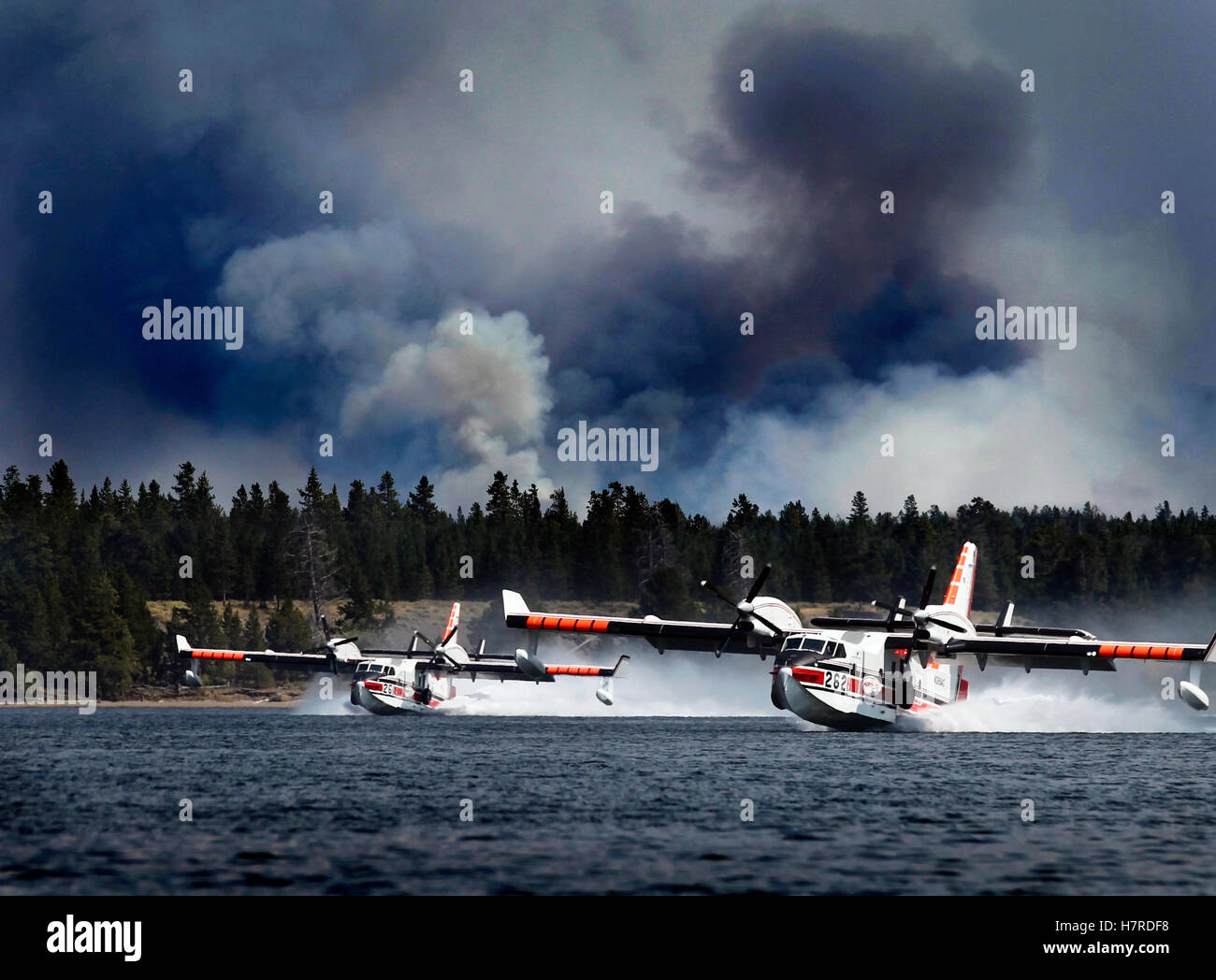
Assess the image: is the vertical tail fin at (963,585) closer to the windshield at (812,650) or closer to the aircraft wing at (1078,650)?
the aircraft wing at (1078,650)

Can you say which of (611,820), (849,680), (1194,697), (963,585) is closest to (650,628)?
(849,680)

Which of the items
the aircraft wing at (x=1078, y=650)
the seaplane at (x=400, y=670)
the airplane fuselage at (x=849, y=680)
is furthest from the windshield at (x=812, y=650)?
the seaplane at (x=400, y=670)

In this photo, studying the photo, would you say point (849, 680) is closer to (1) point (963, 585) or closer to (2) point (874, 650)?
(2) point (874, 650)

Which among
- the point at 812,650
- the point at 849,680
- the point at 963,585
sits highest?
the point at 963,585

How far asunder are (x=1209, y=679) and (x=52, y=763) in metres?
160

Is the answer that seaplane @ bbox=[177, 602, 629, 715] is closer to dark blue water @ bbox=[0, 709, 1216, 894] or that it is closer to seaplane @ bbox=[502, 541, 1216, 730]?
seaplane @ bbox=[502, 541, 1216, 730]

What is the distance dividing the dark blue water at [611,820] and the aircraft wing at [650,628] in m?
11.2

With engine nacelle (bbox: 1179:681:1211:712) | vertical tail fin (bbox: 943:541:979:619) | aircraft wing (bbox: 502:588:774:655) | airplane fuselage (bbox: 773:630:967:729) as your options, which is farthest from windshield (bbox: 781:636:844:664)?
engine nacelle (bbox: 1179:681:1211:712)

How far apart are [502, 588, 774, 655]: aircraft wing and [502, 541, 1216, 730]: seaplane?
0.25 feet

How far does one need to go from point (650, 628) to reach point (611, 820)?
1494 inches

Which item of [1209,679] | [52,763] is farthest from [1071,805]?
[1209,679]

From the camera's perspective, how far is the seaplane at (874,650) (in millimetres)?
60125

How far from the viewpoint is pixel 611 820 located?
30.6 metres
